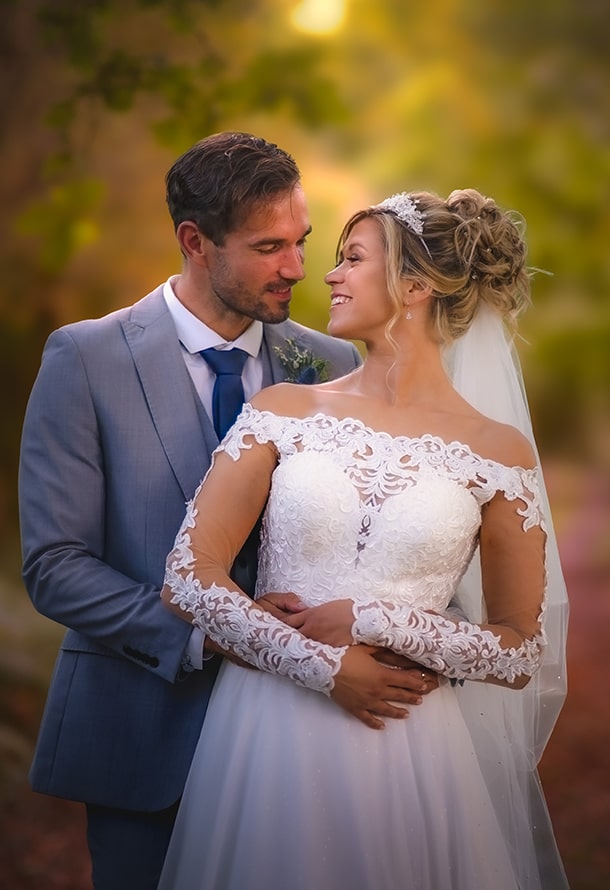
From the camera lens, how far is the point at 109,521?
2506 millimetres

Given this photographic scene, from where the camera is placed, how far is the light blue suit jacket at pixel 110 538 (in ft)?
7.93

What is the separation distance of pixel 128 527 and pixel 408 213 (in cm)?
94

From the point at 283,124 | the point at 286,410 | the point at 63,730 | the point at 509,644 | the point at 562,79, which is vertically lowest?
the point at 63,730

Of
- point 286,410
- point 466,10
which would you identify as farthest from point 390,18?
point 286,410

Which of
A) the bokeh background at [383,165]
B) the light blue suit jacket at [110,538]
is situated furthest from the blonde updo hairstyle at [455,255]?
the bokeh background at [383,165]

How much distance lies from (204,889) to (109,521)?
82 cm

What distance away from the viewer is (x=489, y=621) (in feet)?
7.89

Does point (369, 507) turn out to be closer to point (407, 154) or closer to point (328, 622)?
point (328, 622)

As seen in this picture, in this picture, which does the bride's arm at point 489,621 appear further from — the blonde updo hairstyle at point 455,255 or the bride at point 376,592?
the blonde updo hairstyle at point 455,255

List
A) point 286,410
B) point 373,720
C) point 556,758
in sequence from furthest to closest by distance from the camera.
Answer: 1. point 556,758
2. point 286,410
3. point 373,720

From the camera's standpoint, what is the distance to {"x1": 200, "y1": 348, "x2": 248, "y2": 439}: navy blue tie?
2.56 metres

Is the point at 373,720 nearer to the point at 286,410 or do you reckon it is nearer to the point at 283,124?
the point at 286,410

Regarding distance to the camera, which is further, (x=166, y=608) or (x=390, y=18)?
(x=390, y=18)

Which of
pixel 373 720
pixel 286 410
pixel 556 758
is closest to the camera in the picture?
pixel 373 720
